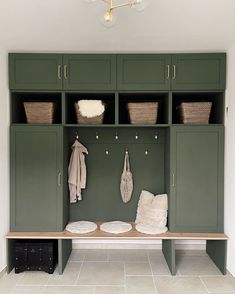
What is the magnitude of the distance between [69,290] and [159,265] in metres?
1.10

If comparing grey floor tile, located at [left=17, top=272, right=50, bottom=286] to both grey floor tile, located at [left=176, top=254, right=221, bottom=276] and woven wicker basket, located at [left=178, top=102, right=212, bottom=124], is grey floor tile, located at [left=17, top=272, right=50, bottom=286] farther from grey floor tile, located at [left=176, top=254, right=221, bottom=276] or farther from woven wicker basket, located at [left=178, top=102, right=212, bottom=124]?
woven wicker basket, located at [left=178, top=102, right=212, bottom=124]

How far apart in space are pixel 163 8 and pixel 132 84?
837 mm

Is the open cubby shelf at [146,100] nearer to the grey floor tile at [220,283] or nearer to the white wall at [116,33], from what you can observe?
the white wall at [116,33]

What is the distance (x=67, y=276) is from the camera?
283 cm

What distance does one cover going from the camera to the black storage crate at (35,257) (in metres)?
2.87

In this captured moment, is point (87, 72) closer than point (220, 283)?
No

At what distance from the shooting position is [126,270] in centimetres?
297

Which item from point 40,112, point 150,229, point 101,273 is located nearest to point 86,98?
point 40,112

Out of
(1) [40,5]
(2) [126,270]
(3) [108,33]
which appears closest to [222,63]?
(3) [108,33]

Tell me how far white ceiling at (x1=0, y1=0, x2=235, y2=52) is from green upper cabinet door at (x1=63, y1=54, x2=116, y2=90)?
0.09m

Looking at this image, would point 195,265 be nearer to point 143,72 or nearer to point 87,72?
point 143,72

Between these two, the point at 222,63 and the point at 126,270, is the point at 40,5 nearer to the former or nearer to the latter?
the point at 222,63

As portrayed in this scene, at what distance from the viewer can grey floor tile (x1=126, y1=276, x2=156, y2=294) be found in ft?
8.34

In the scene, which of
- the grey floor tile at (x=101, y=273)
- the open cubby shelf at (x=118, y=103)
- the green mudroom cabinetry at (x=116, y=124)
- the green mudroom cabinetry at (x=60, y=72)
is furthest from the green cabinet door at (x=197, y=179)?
the green mudroom cabinetry at (x=60, y=72)
